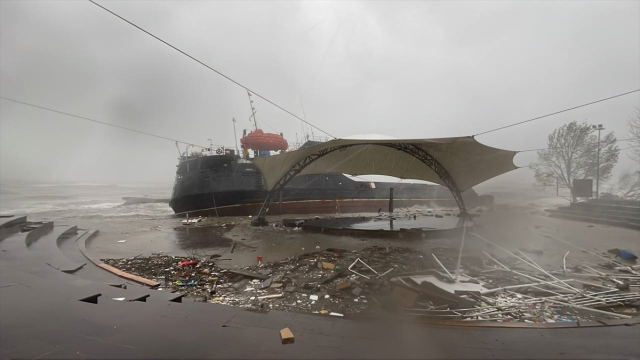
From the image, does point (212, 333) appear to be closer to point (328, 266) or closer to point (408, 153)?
point (328, 266)

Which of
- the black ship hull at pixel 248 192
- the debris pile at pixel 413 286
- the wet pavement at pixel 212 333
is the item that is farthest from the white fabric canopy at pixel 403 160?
the wet pavement at pixel 212 333

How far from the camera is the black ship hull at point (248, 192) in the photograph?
1838cm

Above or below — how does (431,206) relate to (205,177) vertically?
below

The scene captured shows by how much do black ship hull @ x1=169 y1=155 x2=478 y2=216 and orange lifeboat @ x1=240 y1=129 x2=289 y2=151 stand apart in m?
2.44

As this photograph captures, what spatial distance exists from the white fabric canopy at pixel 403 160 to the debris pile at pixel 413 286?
16.0 ft

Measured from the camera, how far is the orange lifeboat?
21453mm

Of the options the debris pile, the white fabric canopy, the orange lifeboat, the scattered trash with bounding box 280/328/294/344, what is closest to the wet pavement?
the scattered trash with bounding box 280/328/294/344

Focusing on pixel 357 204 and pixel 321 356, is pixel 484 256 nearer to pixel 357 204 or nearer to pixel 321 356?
pixel 321 356

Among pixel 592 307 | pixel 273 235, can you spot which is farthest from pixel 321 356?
pixel 273 235

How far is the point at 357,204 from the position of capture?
2272 centimetres

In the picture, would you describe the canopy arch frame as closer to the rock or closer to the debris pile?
the debris pile

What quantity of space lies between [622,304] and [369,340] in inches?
172

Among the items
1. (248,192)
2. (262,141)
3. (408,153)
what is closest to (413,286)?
(408,153)

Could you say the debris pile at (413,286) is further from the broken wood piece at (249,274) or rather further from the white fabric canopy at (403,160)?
the white fabric canopy at (403,160)
